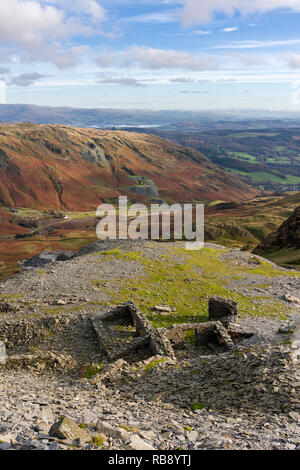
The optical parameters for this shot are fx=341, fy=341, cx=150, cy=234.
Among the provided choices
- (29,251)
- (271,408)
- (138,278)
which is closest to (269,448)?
(271,408)

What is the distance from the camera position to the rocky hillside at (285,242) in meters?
76.4

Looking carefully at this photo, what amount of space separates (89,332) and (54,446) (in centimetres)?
1865

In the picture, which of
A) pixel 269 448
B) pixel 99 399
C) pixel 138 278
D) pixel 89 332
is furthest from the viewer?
pixel 138 278

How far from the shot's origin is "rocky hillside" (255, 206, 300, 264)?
251 ft

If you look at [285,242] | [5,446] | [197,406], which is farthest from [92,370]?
[285,242]

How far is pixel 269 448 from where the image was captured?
480 inches

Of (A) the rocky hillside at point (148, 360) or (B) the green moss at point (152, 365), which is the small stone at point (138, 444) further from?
(B) the green moss at point (152, 365)

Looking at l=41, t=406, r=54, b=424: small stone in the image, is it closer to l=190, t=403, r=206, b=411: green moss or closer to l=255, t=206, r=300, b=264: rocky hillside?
l=190, t=403, r=206, b=411: green moss

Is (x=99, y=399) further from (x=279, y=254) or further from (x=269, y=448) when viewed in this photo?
(x=279, y=254)

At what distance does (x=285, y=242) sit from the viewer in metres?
82.2

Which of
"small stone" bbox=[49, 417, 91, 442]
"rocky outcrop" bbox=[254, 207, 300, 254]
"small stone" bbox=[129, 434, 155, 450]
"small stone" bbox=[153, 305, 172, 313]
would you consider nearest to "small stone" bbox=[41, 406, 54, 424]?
"small stone" bbox=[49, 417, 91, 442]

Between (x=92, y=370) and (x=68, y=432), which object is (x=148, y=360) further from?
(x=68, y=432)

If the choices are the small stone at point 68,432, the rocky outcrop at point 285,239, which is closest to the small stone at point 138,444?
the small stone at point 68,432
